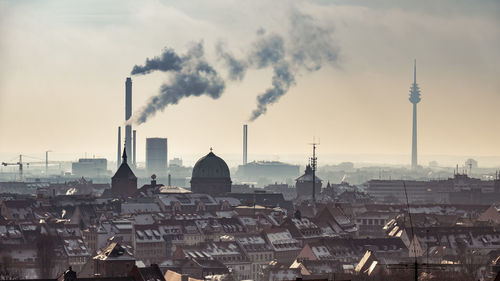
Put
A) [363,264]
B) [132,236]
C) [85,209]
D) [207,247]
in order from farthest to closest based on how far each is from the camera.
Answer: [85,209], [132,236], [207,247], [363,264]

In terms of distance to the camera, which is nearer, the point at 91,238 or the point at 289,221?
the point at 91,238

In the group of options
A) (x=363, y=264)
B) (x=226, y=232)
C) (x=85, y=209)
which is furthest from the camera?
(x=85, y=209)

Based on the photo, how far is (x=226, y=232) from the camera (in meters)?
176

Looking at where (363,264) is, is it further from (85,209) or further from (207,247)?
(85,209)

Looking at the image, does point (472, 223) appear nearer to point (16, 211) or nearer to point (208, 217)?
point (208, 217)

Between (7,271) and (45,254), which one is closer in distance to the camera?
(7,271)

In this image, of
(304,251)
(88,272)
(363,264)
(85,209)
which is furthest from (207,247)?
(85,209)

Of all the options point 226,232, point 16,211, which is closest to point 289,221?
point 226,232

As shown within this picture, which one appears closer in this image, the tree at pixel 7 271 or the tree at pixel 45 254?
the tree at pixel 7 271

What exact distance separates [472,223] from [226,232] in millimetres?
27929

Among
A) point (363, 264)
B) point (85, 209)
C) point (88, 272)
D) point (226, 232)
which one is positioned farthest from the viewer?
point (85, 209)

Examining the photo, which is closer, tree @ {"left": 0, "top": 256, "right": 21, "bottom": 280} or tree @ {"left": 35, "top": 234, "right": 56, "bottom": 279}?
tree @ {"left": 0, "top": 256, "right": 21, "bottom": 280}

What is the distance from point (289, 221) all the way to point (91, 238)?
21.9 metres

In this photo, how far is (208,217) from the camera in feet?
611
